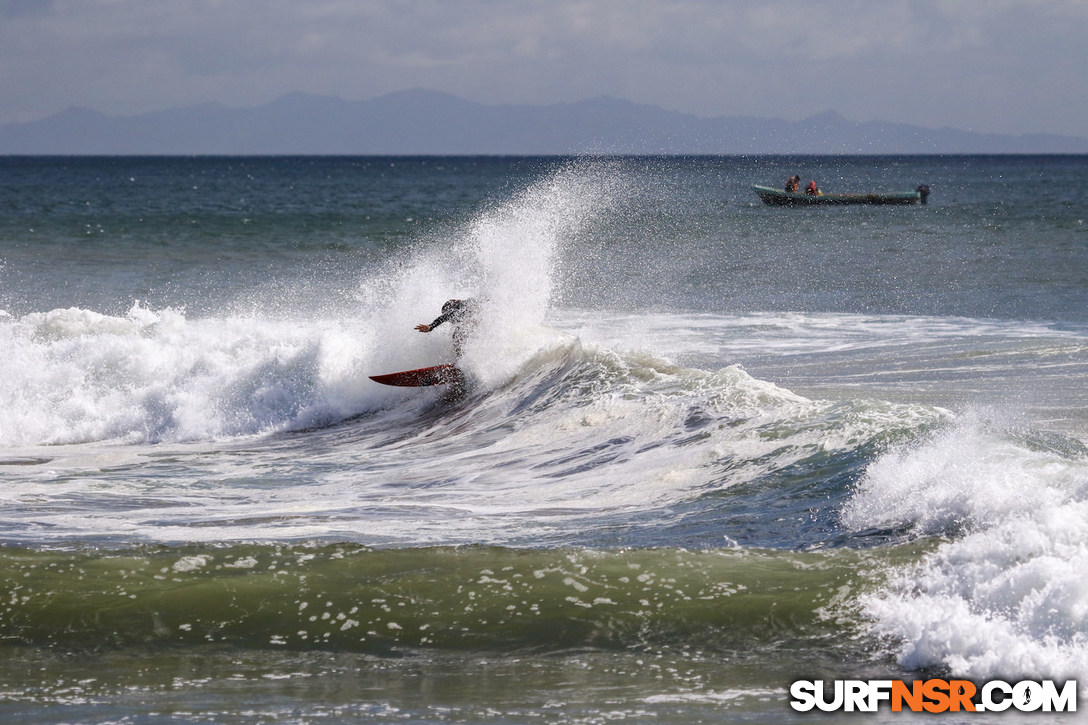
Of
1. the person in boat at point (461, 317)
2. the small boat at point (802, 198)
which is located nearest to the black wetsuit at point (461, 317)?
the person in boat at point (461, 317)

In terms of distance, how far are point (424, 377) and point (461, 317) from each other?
94 centimetres

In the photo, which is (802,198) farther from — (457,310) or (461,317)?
(457,310)

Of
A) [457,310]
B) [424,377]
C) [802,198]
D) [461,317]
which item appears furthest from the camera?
[802,198]

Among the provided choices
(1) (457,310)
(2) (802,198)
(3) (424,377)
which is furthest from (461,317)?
(2) (802,198)

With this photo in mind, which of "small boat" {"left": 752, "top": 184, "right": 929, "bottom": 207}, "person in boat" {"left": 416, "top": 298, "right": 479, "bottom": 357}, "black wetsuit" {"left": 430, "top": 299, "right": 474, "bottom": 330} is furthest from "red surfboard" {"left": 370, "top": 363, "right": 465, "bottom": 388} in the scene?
"small boat" {"left": 752, "top": 184, "right": 929, "bottom": 207}

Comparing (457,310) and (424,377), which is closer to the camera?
(424,377)

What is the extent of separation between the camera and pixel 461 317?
15.4 m

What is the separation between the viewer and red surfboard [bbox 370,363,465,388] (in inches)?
589

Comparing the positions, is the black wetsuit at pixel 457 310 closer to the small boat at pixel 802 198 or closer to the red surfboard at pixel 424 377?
the red surfboard at pixel 424 377

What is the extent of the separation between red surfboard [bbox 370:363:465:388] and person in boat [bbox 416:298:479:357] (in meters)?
0.42

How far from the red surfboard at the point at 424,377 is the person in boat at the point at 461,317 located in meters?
0.42

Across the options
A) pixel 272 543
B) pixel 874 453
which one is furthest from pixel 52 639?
pixel 874 453

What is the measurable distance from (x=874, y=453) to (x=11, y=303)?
20441mm

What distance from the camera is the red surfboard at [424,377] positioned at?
15.0 meters
